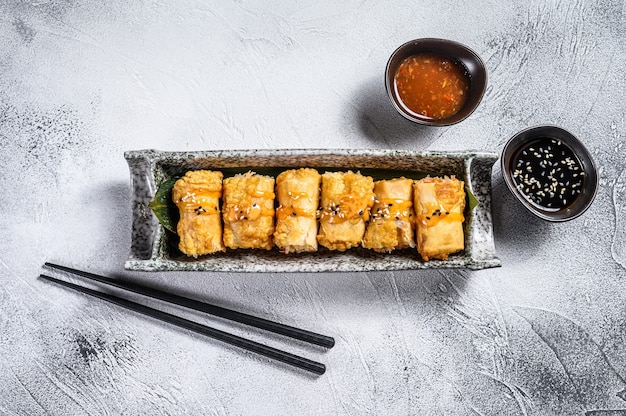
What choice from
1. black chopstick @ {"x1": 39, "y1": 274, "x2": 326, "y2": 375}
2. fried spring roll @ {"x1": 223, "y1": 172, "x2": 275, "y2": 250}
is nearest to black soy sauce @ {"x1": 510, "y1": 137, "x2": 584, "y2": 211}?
fried spring roll @ {"x1": 223, "y1": 172, "x2": 275, "y2": 250}

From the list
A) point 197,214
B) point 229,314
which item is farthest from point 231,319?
point 197,214

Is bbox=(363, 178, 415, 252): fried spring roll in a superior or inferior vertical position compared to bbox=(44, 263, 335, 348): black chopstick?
superior

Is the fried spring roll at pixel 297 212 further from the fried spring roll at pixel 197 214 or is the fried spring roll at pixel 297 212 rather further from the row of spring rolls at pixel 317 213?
the fried spring roll at pixel 197 214

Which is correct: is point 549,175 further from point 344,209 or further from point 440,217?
point 344,209

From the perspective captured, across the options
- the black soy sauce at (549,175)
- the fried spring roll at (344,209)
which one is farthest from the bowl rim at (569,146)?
the fried spring roll at (344,209)

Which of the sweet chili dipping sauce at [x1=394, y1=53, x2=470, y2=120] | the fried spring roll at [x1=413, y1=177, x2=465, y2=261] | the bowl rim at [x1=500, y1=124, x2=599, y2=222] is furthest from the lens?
the sweet chili dipping sauce at [x1=394, y1=53, x2=470, y2=120]

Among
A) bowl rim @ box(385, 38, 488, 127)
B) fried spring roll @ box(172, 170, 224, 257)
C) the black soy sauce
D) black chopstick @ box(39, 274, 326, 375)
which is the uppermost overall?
bowl rim @ box(385, 38, 488, 127)

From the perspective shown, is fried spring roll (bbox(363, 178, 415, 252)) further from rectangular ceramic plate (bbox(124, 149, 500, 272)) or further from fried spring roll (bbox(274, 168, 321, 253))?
fried spring roll (bbox(274, 168, 321, 253))
